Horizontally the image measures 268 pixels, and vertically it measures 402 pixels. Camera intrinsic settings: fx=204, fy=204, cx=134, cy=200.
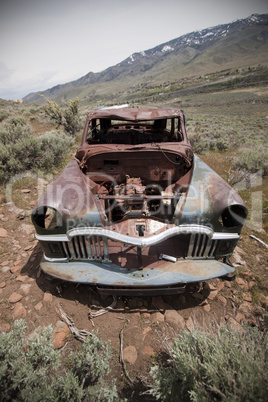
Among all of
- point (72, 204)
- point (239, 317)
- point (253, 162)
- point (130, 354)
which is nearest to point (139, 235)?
point (72, 204)

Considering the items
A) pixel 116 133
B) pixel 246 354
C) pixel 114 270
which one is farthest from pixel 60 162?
pixel 246 354

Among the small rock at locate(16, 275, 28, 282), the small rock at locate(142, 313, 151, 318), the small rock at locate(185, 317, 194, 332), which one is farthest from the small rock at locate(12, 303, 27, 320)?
the small rock at locate(185, 317, 194, 332)

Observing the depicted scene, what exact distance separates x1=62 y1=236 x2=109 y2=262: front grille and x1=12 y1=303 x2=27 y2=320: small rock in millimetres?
762

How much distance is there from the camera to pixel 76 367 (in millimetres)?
1655

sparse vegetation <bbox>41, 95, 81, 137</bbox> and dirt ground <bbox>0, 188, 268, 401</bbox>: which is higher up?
sparse vegetation <bbox>41, 95, 81, 137</bbox>

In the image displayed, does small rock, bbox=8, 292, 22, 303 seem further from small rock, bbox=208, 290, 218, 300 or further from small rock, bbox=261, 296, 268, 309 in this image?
small rock, bbox=261, 296, 268, 309

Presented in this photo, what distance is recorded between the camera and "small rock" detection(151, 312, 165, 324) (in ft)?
7.54

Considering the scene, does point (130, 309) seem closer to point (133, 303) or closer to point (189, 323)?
point (133, 303)

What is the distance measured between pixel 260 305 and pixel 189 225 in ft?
4.57

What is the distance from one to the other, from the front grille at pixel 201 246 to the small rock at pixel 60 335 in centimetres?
157

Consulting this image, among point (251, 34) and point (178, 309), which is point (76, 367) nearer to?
point (178, 309)

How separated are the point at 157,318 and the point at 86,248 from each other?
1138mm

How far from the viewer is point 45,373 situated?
5.12 ft

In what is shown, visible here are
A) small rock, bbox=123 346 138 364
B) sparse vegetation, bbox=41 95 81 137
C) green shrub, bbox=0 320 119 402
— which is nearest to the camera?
green shrub, bbox=0 320 119 402
